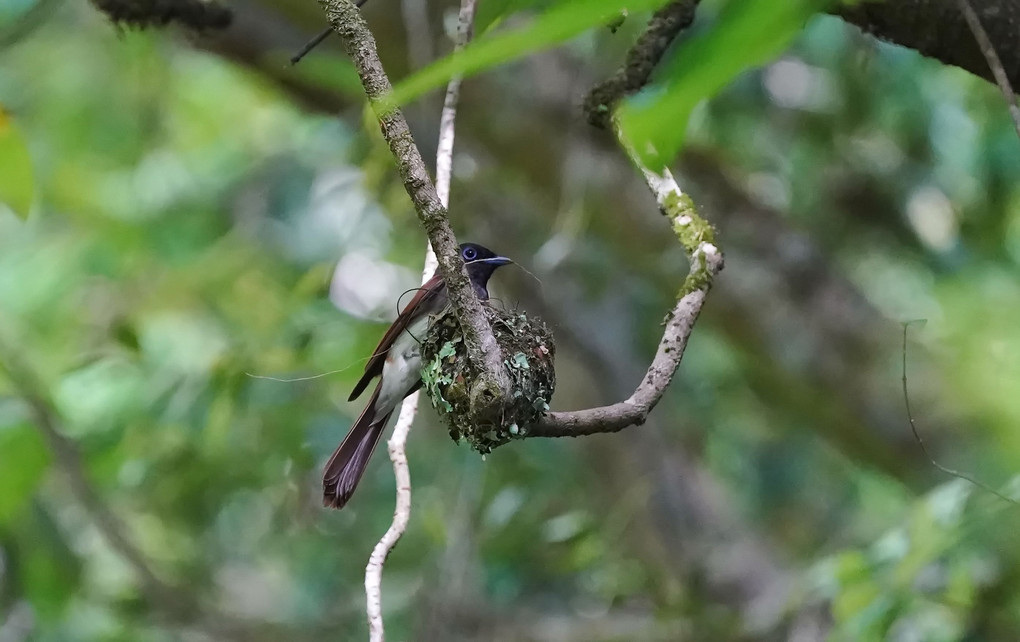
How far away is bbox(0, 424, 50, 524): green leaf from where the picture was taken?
2836 millimetres

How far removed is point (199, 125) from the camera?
6.69 meters

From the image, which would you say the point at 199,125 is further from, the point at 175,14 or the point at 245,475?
the point at 175,14

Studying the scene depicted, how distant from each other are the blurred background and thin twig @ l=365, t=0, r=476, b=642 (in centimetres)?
135

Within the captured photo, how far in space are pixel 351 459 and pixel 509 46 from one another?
189 centimetres

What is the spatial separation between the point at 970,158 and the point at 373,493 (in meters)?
2.93

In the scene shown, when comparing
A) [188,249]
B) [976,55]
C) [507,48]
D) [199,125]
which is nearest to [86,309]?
[199,125]

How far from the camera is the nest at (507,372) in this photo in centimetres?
142

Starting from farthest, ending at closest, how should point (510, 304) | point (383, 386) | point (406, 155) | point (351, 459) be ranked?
point (510, 304) < point (383, 386) < point (351, 459) < point (406, 155)

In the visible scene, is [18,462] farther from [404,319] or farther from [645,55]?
[645,55]

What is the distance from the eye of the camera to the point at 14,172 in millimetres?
1938

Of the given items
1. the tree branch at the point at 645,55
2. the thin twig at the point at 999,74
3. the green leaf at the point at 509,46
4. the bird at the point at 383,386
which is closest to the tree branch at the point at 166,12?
the bird at the point at 383,386

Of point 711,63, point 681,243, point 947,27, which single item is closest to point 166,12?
point 681,243

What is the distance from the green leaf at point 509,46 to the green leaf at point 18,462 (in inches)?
105

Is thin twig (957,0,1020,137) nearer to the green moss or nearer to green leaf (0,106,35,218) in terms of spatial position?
the green moss
